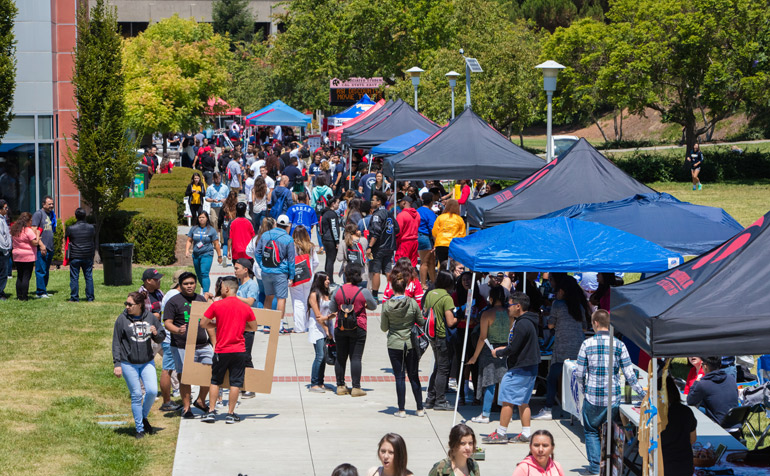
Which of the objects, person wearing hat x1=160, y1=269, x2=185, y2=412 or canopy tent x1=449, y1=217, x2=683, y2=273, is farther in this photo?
person wearing hat x1=160, y1=269, x2=185, y2=412

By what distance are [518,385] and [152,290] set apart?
4.45m

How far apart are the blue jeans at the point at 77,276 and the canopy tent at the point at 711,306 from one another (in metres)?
12.2

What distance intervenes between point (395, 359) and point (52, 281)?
1143cm

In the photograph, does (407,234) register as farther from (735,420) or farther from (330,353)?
(735,420)

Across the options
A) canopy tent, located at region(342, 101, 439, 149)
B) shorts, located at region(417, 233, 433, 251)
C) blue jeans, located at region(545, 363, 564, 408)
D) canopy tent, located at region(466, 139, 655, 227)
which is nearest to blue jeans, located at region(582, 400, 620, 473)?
blue jeans, located at region(545, 363, 564, 408)

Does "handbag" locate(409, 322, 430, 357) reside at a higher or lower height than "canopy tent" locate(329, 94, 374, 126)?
lower

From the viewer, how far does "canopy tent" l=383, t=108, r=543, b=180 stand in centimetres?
1719

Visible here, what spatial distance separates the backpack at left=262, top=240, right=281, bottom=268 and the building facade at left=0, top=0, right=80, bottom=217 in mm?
9362

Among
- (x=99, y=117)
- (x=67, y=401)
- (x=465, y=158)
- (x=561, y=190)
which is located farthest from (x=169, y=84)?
(x=67, y=401)

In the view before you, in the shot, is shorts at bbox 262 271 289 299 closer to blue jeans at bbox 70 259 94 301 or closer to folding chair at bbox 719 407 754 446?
blue jeans at bbox 70 259 94 301

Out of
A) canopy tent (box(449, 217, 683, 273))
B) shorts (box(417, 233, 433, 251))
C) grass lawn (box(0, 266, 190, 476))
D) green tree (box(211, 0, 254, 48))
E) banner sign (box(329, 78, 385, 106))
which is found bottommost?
grass lawn (box(0, 266, 190, 476))

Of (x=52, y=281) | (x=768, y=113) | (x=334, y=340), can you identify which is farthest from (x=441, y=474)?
(x=768, y=113)

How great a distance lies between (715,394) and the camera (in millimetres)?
9781

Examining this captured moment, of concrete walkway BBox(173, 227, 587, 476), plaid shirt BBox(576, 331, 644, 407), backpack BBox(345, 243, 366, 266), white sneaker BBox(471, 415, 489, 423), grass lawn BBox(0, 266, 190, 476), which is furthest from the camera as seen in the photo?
backpack BBox(345, 243, 366, 266)
